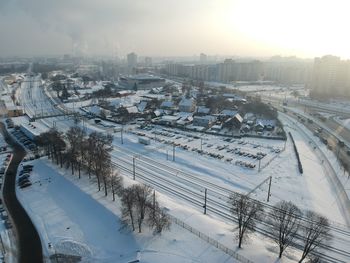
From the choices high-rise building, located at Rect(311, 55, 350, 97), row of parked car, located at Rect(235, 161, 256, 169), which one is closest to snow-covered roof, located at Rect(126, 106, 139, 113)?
row of parked car, located at Rect(235, 161, 256, 169)

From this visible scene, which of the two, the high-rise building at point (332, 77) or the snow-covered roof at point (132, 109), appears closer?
the snow-covered roof at point (132, 109)

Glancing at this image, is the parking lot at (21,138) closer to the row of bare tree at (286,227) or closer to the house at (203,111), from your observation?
the row of bare tree at (286,227)

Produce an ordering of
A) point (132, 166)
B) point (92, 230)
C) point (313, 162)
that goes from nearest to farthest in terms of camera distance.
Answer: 1. point (92, 230)
2. point (132, 166)
3. point (313, 162)

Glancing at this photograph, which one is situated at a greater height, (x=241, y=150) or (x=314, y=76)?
(x=314, y=76)

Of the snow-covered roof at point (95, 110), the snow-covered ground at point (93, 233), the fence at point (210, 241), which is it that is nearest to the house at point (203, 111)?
the snow-covered roof at point (95, 110)

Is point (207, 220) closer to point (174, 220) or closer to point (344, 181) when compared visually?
point (174, 220)

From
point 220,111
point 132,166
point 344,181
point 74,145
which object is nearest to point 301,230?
point 344,181
